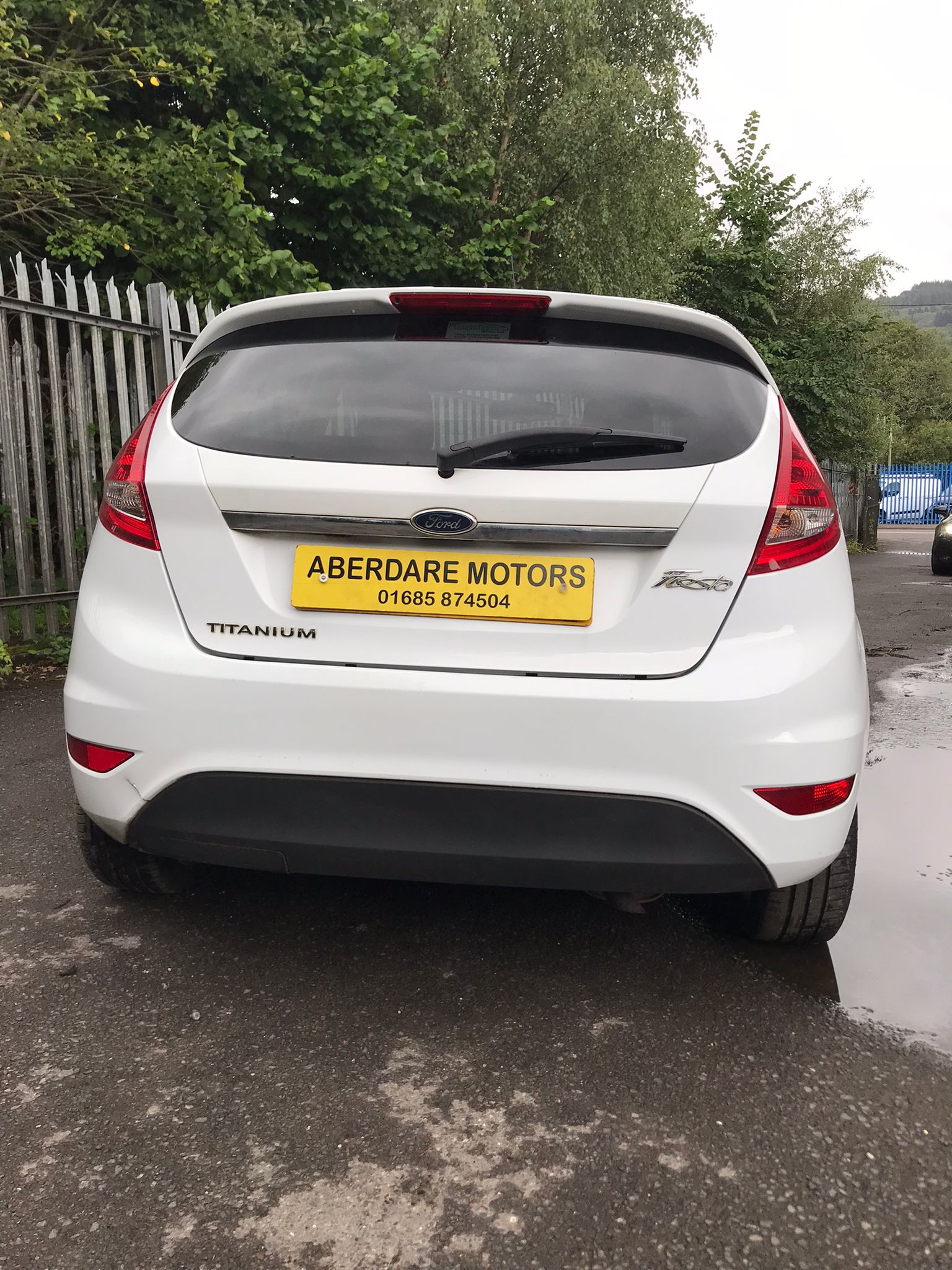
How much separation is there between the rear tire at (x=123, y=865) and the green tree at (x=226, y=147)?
5.92m

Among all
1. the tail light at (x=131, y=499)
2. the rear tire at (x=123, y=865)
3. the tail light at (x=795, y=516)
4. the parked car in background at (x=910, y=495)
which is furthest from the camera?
the parked car in background at (x=910, y=495)

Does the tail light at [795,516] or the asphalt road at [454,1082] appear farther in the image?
the tail light at [795,516]

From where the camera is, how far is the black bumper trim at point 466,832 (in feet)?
7.06

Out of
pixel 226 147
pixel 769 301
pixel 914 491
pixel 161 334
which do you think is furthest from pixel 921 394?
pixel 161 334

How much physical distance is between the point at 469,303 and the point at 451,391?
0.26 metres

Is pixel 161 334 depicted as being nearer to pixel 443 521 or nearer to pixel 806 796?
pixel 443 521

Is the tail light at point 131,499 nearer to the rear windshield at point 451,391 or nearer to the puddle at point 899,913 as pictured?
the rear windshield at point 451,391

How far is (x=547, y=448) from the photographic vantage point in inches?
87.6

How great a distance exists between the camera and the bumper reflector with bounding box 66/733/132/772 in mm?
2309

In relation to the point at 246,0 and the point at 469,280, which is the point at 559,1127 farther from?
the point at 469,280

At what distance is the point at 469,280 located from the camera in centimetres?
1198

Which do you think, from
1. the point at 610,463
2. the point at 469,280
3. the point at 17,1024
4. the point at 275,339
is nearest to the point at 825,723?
the point at 610,463

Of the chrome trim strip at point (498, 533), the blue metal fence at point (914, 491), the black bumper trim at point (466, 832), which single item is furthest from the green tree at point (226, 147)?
the blue metal fence at point (914, 491)

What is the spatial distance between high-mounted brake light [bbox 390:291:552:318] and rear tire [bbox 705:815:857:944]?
138 centimetres
